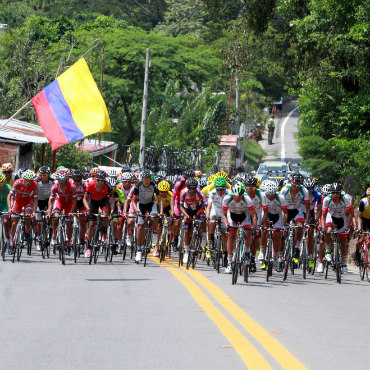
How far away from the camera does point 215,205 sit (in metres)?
18.1

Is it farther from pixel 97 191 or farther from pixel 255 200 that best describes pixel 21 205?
pixel 255 200

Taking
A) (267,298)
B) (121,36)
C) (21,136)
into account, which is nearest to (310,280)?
(267,298)

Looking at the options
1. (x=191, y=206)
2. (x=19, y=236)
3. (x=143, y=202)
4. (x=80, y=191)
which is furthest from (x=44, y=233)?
(x=191, y=206)

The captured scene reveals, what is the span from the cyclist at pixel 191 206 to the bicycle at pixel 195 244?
149 mm

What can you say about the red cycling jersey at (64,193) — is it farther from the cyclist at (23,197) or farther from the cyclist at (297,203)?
the cyclist at (297,203)

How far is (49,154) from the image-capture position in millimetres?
44969

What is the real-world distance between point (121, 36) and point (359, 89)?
114 feet

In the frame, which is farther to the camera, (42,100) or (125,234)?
(42,100)

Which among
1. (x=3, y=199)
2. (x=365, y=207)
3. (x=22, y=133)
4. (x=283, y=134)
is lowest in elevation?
(x=3, y=199)

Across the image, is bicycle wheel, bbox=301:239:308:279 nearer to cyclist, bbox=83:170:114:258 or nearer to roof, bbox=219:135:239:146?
cyclist, bbox=83:170:114:258

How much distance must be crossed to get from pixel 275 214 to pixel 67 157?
92.1 ft

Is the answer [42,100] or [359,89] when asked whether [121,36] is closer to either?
[359,89]

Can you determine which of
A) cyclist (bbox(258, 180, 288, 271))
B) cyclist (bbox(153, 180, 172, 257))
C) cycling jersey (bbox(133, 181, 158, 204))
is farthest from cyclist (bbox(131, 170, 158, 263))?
cyclist (bbox(258, 180, 288, 271))

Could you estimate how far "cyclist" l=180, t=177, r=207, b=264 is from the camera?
1811 cm
